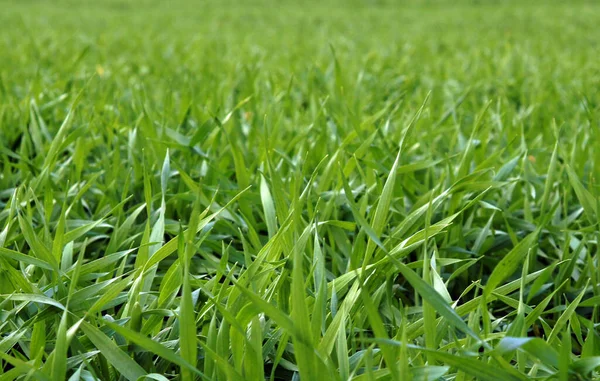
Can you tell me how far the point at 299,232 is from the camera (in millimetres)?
1081

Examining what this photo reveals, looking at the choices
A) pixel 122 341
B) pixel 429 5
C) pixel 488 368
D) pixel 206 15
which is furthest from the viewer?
pixel 429 5

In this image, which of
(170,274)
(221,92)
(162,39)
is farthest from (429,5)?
(170,274)

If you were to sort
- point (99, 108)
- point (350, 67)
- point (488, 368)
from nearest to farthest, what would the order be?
point (488, 368)
point (99, 108)
point (350, 67)

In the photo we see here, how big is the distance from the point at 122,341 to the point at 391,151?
0.81 metres

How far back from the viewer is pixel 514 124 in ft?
6.50

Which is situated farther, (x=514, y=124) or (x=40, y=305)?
(x=514, y=124)

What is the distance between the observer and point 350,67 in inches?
127

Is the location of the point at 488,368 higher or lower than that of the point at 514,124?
higher

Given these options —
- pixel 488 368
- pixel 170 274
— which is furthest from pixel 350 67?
pixel 488 368

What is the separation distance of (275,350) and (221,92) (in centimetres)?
149

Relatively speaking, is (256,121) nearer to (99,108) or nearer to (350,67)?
(99,108)

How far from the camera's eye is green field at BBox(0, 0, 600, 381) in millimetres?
774

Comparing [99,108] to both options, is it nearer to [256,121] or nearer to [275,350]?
[256,121]

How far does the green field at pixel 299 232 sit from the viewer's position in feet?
2.54
